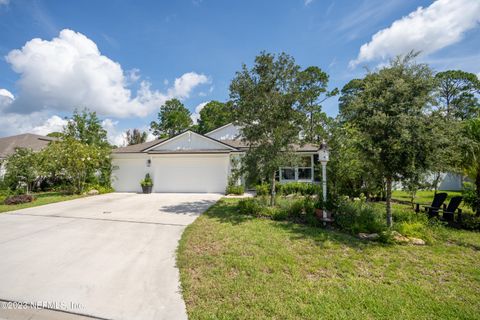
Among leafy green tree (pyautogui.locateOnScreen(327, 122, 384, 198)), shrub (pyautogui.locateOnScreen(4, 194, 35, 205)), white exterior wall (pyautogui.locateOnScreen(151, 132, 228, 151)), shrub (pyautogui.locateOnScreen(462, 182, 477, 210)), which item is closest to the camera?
shrub (pyautogui.locateOnScreen(462, 182, 477, 210))

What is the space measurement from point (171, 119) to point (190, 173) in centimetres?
2682

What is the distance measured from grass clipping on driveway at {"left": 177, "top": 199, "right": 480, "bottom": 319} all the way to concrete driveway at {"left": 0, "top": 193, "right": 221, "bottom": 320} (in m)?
0.49

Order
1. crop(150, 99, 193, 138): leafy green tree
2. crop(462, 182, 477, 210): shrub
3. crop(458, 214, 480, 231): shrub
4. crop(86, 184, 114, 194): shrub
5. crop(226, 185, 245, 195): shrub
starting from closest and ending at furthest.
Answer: crop(458, 214, 480, 231): shrub → crop(462, 182, 477, 210): shrub → crop(226, 185, 245, 195): shrub → crop(86, 184, 114, 194): shrub → crop(150, 99, 193, 138): leafy green tree

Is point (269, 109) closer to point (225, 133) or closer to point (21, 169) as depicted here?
point (225, 133)

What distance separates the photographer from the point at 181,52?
1184 centimetres

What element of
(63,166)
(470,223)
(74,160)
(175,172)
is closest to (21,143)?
(63,166)

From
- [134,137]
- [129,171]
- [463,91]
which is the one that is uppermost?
[463,91]

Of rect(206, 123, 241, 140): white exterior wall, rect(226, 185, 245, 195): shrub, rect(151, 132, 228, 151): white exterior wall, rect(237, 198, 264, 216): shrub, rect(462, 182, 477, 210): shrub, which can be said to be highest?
rect(206, 123, 241, 140): white exterior wall

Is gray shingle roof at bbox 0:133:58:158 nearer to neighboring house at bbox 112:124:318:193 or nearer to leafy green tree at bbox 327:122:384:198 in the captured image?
neighboring house at bbox 112:124:318:193

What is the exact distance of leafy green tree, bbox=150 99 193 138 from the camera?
38.6 m

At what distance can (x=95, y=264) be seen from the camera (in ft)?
14.0

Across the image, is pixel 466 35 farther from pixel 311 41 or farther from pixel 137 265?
pixel 137 265

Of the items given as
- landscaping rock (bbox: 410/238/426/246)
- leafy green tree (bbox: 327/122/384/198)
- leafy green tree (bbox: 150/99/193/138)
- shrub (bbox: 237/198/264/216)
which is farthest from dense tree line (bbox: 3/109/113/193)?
leafy green tree (bbox: 150/99/193/138)

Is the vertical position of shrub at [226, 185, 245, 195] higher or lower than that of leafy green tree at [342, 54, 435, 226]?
lower
